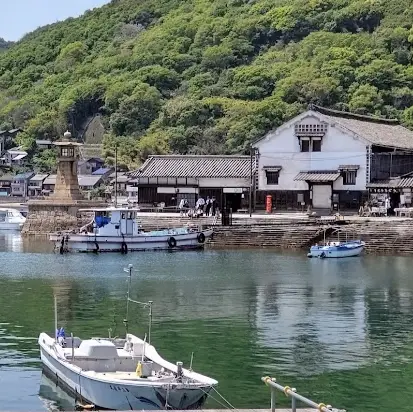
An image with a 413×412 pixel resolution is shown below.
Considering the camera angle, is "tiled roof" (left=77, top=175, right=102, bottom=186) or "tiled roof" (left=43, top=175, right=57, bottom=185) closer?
"tiled roof" (left=77, top=175, right=102, bottom=186)

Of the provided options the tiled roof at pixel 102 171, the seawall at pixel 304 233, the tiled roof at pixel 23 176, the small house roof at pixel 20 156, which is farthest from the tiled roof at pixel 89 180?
the seawall at pixel 304 233

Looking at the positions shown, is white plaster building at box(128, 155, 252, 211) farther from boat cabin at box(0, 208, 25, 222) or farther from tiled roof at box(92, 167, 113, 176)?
tiled roof at box(92, 167, 113, 176)

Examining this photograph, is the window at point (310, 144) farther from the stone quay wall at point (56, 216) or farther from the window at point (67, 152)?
the window at point (67, 152)

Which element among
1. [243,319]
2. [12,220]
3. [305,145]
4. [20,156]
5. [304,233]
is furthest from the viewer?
[20,156]

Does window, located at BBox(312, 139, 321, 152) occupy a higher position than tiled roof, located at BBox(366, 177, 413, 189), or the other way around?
window, located at BBox(312, 139, 321, 152)

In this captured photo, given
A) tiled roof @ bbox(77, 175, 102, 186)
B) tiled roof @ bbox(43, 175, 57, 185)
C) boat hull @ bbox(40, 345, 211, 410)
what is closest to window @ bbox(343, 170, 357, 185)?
tiled roof @ bbox(77, 175, 102, 186)

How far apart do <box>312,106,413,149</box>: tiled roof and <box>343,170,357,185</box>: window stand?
2.21 meters

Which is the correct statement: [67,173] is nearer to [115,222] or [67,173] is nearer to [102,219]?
[102,219]

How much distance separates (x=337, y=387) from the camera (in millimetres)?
18891

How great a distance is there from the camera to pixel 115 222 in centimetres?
5084

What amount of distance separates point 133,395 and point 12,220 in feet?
192

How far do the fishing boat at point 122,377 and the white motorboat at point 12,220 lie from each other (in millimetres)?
53488

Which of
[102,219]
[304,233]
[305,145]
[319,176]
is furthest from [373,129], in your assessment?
[102,219]

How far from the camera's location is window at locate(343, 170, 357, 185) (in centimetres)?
5834
